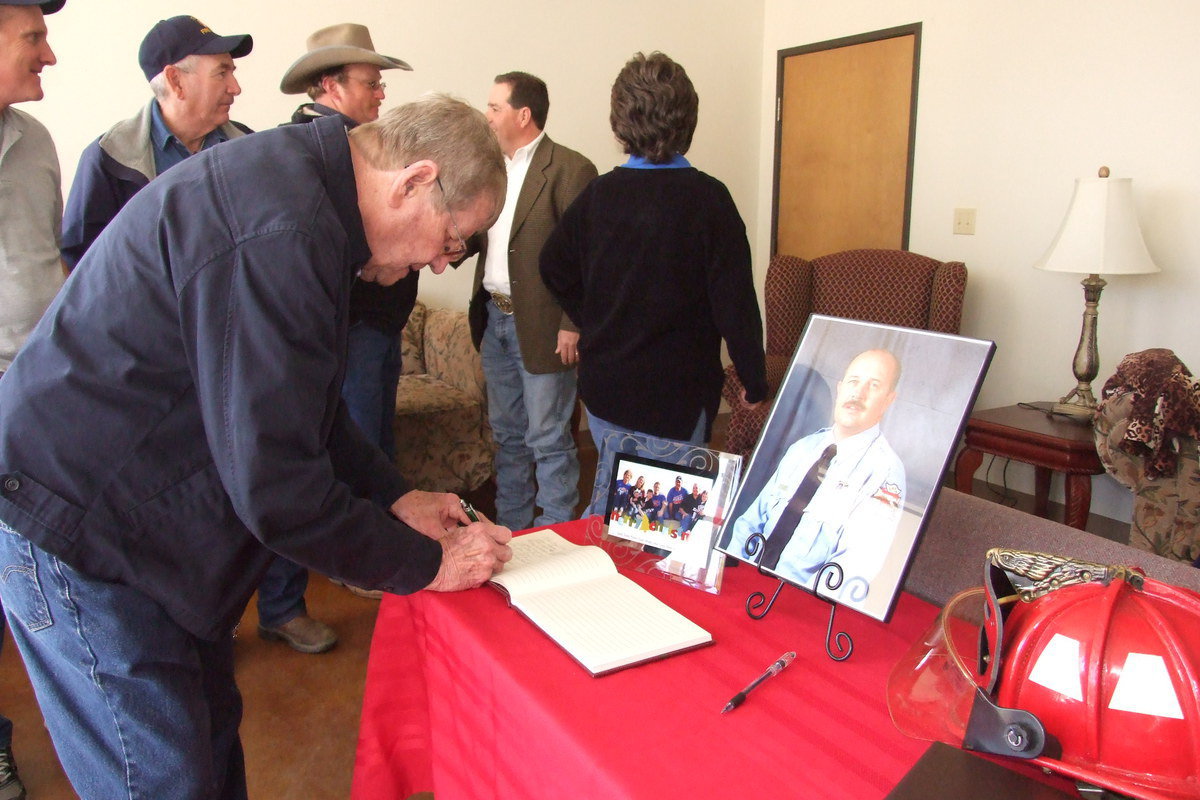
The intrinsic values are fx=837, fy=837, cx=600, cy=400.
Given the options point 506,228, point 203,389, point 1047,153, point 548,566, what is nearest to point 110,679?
point 203,389

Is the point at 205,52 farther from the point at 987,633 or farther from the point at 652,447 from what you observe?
the point at 987,633

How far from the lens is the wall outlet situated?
3.80 metres

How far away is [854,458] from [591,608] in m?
0.38

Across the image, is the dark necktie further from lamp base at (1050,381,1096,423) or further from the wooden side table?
lamp base at (1050,381,1096,423)

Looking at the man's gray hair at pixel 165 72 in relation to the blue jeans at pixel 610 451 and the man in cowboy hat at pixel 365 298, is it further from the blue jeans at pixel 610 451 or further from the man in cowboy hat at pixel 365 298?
the blue jeans at pixel 610 451

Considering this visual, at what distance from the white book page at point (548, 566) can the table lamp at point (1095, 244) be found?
8.17ft

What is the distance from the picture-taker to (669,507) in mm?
1193

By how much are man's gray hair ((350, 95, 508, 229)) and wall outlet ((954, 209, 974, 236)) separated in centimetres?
339

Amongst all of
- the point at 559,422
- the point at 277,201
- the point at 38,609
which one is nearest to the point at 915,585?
the point at 277,201

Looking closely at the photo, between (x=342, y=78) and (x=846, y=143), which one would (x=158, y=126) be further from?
(x=846, y=143)

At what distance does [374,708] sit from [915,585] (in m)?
0.77

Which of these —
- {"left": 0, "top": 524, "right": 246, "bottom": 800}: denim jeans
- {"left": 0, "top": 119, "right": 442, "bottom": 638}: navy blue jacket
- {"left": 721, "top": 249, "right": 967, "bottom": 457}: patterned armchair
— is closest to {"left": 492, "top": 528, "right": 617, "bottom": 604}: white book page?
{"left": 0, "top": 119, "right": 442, "bottom": 638}: navy blue jacket

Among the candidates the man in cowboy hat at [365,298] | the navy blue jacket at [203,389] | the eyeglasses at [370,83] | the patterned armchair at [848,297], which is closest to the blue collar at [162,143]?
the man in cowboy hat at [365,298]

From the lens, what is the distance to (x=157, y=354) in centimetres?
90
